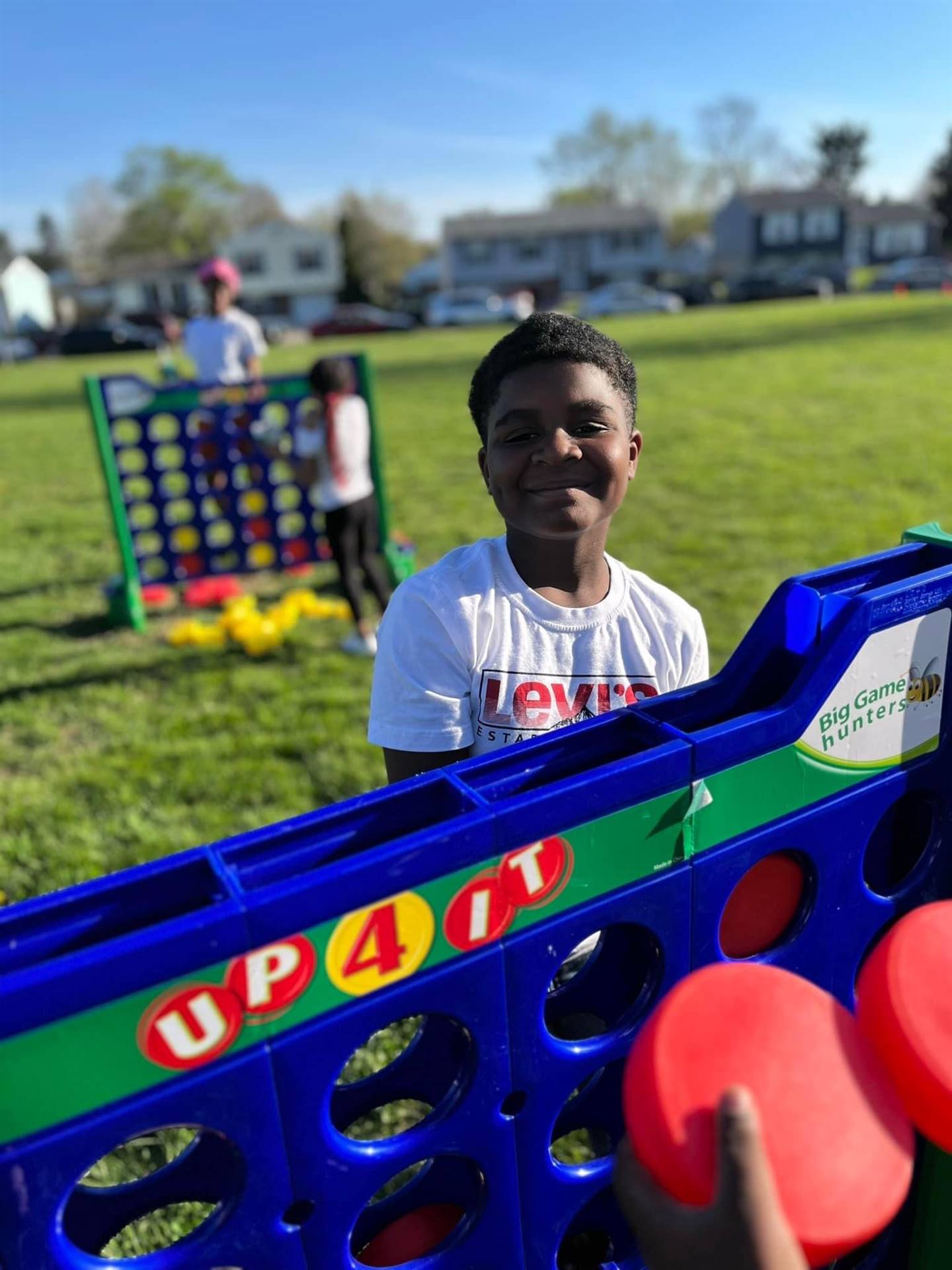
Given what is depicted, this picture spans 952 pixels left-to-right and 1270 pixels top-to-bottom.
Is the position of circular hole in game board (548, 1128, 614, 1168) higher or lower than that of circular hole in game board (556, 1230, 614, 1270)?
lower

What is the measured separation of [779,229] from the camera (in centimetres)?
6919

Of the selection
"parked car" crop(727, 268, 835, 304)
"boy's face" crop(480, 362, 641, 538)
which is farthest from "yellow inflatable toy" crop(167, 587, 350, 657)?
"parked car" crop(727, 268, 835, 304)

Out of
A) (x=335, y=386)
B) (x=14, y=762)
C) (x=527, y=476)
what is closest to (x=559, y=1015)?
(x=527, y=476)

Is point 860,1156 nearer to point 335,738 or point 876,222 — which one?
point 335,738

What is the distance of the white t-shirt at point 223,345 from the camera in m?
7.48

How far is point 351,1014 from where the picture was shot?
41.1 inches

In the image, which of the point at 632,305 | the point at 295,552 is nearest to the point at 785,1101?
the point at 295,552

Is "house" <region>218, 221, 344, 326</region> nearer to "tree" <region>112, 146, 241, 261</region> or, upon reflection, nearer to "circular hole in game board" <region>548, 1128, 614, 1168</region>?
"tree" <region>112, 146, 241, 261</region>

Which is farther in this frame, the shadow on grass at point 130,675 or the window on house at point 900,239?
the window on house at point 900,239

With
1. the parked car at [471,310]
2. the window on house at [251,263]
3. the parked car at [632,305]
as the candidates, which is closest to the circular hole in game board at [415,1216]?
the parked car at [632,305]

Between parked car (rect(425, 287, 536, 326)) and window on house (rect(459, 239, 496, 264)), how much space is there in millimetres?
26271

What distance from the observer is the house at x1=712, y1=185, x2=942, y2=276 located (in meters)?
68.8

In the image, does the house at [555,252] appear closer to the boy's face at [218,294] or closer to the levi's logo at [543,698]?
the boy's face at [218,294]

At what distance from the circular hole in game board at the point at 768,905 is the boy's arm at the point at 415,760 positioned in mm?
560
